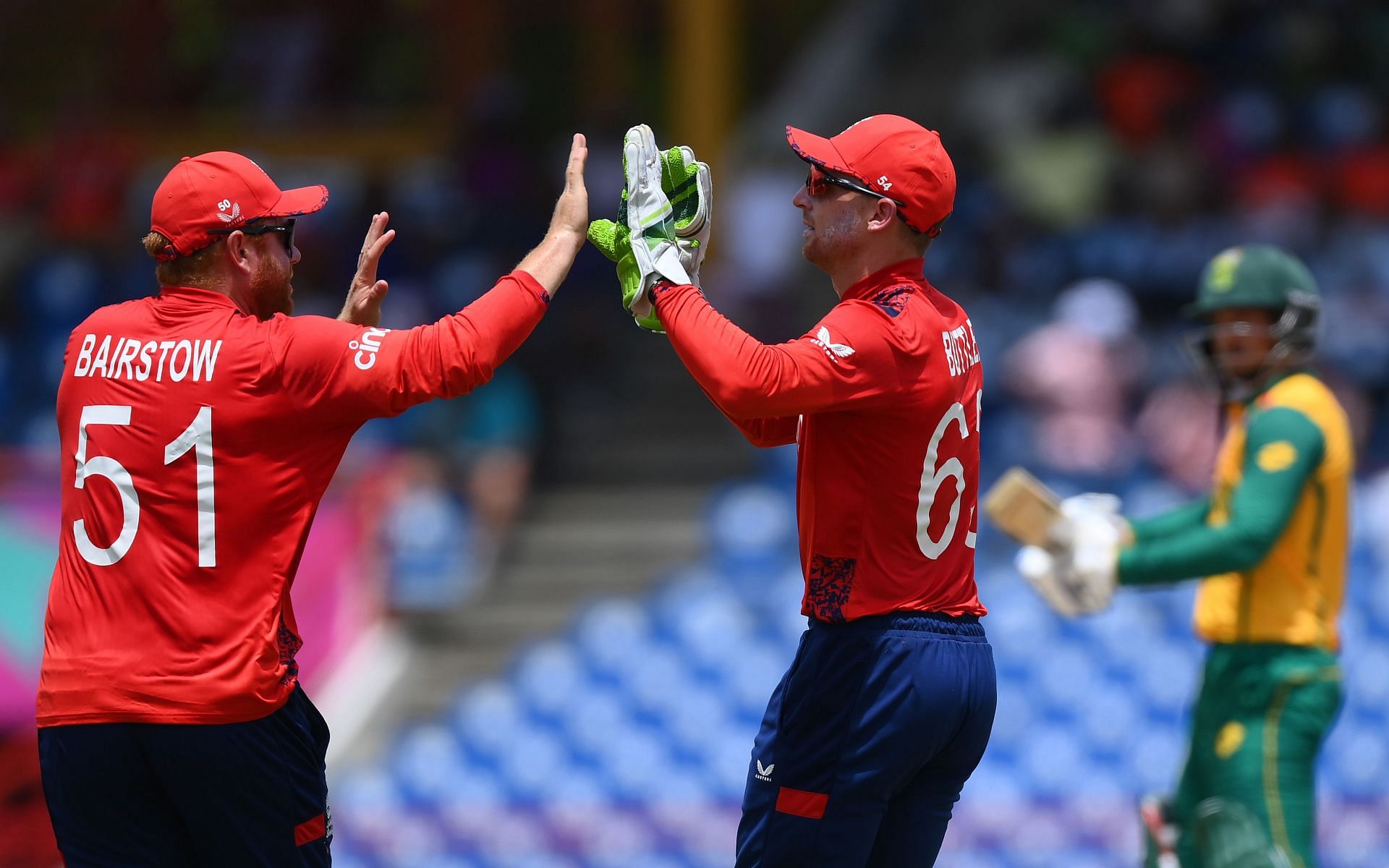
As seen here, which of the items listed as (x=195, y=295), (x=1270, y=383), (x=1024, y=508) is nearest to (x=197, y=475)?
(x=195, y=295)

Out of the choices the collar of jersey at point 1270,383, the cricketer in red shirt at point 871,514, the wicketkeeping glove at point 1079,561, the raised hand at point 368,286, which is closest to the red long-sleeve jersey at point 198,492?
the raised hand at point 368,286

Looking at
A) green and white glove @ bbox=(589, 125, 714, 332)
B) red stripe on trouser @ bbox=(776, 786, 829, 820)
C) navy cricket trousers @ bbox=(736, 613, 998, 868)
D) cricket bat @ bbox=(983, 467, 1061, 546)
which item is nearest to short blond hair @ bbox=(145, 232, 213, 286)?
green and white glove @ bbox=(589, 125, 714, 332)

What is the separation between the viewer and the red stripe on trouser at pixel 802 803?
3691 millimetres

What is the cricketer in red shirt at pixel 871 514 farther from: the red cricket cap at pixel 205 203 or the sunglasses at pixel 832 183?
the red cricket cap at pixel 205 203

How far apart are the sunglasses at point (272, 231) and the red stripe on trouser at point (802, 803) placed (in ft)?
4.90

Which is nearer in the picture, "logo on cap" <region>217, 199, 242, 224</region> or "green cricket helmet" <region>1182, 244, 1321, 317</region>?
"logo on cap" <region>217, 199, 242, 224</region>

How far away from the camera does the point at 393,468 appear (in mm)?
9922

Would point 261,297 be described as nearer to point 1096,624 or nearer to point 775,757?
point 775,757

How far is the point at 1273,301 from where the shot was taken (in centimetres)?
482

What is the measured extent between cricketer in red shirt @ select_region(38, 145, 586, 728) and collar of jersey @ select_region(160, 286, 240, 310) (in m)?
0.02

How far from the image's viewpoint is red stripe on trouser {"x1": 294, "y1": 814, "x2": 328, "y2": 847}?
12.0 feet

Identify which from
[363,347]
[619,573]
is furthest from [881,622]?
[619,573]

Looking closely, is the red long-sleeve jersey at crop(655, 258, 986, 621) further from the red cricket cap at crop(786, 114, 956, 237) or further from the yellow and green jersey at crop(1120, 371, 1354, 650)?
the yellow and green jersey at crop(1120, 371, 1354, 650)

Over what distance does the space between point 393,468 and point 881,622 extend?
21.4 feet
